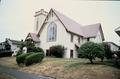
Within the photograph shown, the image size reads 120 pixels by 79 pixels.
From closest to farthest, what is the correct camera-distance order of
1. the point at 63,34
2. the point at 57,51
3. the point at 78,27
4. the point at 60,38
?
the point at 57,51, the point at 63,34, the point at 60,38, the point at 78,27

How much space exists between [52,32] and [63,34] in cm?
303

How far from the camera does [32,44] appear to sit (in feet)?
113

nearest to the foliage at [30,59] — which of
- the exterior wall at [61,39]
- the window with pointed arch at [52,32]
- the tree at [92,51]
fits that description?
the tree at [92,51]

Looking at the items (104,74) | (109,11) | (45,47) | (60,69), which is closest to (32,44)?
(45,47)

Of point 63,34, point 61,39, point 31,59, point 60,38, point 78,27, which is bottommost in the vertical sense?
point 31,59

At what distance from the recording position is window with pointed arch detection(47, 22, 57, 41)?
1355 inches

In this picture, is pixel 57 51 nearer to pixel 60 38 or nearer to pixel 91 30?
pixel 60 38

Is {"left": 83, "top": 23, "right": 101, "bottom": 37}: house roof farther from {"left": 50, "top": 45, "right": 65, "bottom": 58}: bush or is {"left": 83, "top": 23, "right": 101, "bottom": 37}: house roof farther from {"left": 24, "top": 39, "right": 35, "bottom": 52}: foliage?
{"left": 24, "top": 39, "right": 35, "bottom": 52}: foliage

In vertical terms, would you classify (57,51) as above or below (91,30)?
below

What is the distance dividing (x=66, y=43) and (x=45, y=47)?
498cm

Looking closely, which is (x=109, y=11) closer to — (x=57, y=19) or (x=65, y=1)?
(x=65, y=1)

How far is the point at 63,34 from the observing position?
107 feet

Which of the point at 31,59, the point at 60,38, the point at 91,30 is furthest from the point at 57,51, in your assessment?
the point at 91,30

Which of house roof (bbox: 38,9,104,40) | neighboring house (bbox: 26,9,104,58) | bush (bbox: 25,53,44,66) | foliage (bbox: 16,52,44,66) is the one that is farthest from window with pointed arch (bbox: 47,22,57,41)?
bush (bbox: 25,53,44,66)
